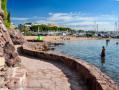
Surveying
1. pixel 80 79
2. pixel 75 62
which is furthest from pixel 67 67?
pixel 80 79

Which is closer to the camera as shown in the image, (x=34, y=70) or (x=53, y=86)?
(x=53, y=86)

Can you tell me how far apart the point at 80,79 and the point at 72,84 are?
3.48 feet

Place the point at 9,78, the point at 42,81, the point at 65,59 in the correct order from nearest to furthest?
1. the point at 9,78
2. the point at 42,81
3. the point at 65,59

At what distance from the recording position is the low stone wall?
362 inches

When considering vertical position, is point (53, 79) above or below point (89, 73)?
below

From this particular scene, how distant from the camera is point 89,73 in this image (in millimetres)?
11266

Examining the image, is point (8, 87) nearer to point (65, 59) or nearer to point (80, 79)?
point (80, 79)

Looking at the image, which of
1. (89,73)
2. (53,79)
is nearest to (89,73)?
(89,73)

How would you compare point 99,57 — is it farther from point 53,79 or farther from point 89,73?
point 89,73

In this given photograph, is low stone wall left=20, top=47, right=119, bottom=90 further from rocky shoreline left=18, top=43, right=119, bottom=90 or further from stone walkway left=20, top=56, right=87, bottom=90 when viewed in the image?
stone walkway left=20, top=56, right=87, bottom=90

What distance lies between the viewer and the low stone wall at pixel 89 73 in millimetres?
9188

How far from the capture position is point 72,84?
11.3 m

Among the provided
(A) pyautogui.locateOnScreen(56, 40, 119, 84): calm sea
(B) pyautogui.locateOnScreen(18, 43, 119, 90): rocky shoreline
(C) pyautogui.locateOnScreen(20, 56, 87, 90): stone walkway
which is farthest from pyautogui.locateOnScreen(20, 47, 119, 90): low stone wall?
(A) pyautogui.locateOnScreen(56, 40, 119, 84): calm sea

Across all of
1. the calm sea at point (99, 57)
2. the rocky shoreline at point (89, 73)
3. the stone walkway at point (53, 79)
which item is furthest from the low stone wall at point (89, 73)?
the calm sea at point (99, 57)
